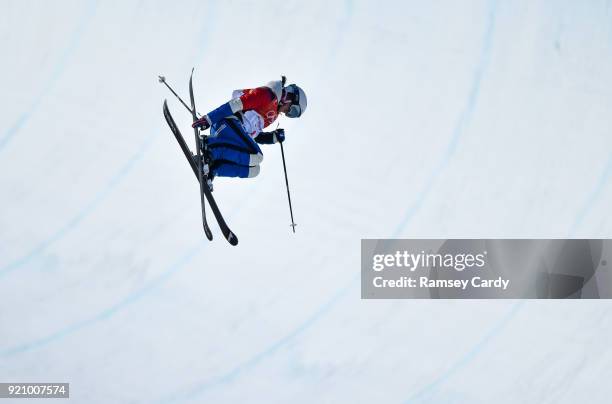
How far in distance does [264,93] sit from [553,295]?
591cm

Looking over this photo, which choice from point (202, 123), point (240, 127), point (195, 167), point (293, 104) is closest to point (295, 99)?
point (293, 104)

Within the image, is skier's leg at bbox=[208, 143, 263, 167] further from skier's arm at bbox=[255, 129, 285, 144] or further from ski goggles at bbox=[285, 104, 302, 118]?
ski goggles at bbox=[285, 104, 302, 118]

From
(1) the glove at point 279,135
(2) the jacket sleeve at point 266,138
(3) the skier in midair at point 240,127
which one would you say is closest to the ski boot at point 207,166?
(3) the skier in midair at point 240,127

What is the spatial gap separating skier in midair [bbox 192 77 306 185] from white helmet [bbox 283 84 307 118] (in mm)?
139

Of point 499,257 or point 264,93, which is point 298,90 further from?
point 499,257

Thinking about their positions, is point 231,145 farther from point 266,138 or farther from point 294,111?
point 294,111

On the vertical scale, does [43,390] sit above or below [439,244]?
below

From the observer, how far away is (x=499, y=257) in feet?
49.8

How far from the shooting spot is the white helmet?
41.4ft

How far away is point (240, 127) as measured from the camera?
12.1m

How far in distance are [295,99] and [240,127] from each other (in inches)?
38.6

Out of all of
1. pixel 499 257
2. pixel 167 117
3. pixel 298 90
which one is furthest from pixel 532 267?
pixel 167 117

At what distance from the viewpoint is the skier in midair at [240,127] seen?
11945mm

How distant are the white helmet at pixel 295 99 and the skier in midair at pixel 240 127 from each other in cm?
14
